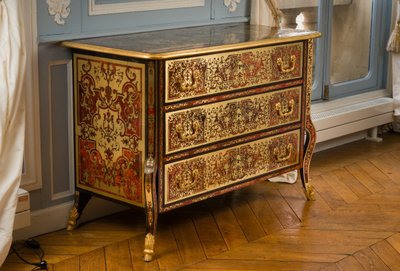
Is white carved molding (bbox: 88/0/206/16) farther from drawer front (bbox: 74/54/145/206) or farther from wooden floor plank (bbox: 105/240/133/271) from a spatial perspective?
wooden floor plank (bbox: 105/240/133/271)

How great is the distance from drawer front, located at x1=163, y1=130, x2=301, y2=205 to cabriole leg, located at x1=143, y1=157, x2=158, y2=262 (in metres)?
0.07

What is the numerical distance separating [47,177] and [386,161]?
7.02 ft

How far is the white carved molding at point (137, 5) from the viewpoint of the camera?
3572 mm

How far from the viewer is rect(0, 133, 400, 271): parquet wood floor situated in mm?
3346

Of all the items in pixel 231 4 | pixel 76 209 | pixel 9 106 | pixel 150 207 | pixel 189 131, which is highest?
pixel 231 4

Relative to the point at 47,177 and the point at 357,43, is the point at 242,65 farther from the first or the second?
the point at 357,43

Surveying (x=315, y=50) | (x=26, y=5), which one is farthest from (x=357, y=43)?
(x=26, y=5)

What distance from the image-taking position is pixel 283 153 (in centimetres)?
391

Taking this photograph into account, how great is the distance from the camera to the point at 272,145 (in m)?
3.83

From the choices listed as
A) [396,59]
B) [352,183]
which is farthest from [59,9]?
[396,59]

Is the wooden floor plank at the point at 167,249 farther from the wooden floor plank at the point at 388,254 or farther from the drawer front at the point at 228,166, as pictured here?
the wooden floor plank at the point at 388,254

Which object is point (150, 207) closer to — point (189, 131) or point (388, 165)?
point (189, 131)

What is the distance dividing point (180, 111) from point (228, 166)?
1.40 feet

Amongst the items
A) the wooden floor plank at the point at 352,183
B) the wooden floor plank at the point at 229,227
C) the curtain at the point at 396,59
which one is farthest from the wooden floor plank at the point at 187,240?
the curtain at the point at 396,59
